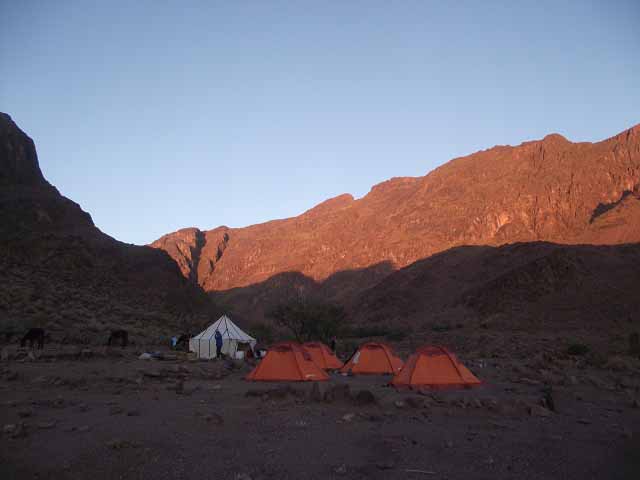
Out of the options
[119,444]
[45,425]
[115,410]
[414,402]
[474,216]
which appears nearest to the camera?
[119,444]

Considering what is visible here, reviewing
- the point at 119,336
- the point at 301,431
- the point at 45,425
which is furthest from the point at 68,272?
the point at 301,431

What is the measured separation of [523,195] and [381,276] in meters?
27.3

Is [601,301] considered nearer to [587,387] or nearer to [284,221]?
[587,387]

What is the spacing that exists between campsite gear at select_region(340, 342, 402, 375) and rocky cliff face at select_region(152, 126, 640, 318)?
57.9 metres

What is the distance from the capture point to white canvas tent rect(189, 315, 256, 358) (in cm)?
2636

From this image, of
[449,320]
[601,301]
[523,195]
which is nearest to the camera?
[601,301]

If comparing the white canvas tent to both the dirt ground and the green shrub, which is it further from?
the green shrub

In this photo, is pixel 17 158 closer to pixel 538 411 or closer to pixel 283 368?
pixel 283 368

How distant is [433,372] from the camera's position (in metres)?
14.6

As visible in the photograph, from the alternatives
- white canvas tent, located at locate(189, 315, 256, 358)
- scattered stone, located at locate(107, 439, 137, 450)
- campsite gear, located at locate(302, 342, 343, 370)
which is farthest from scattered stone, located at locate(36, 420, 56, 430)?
white canvas tent, located at locate(189, 315, 256, 358)

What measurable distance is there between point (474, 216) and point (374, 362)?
8171cm

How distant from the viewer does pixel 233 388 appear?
1451 centimetres

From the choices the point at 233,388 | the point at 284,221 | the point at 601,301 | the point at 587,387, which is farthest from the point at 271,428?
the point at 284,221

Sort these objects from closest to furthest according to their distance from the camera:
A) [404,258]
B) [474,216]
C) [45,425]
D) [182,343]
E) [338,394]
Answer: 1. [45,425]
2. [338,394]
3. [182,343]
4. [474,216]
5. [404,258]
